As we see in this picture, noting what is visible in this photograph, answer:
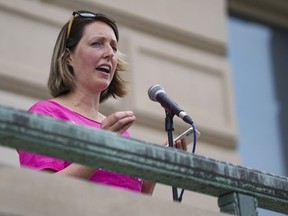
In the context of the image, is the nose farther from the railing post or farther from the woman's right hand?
the railing post

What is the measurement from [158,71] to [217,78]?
20.2 inches

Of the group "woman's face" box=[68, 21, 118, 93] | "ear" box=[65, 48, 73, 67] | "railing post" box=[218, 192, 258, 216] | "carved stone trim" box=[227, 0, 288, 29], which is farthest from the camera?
"carved stone trim" box=[227, 0, 288, 29]

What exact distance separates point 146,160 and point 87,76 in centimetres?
105

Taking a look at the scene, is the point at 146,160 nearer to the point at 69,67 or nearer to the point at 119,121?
the point at 119,121

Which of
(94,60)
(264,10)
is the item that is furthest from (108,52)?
(264,10)

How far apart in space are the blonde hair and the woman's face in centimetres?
2

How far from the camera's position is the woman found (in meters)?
3.92

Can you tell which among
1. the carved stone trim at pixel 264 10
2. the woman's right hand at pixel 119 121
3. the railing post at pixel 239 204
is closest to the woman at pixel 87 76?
the woman's right hand at pixel 119 121

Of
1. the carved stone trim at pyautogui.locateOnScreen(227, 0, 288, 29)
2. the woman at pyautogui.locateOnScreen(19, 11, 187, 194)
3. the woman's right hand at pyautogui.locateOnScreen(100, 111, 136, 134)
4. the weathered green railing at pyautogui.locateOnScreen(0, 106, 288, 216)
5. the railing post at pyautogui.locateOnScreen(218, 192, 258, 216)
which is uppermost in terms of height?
the carved stone trim at pyautogui.locateOnScreen(227, 0, 288, 29)

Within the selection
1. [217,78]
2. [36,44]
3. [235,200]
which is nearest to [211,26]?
[217,78]

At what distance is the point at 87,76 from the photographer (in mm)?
4082

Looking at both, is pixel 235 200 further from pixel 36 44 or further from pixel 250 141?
pixel 250 141

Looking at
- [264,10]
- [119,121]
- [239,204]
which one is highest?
[264,10]

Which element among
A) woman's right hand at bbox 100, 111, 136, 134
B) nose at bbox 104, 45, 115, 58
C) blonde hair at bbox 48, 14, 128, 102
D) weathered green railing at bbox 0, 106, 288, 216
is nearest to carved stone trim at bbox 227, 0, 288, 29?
blonde hair at bbox 48, 14, 128, 102
